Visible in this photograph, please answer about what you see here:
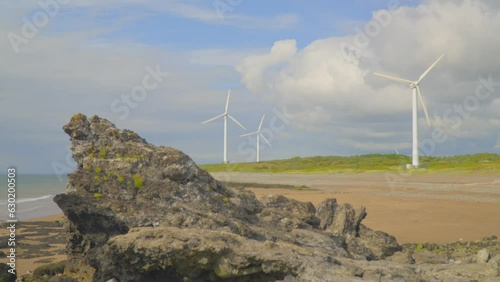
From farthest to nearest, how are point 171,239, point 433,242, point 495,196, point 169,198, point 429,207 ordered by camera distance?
point 495,196
point 429,207
point 433,242
point 169,198
point 171,239

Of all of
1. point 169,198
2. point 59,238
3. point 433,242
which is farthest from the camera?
point 59,238

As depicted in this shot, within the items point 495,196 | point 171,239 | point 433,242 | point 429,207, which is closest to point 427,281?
point 171,239

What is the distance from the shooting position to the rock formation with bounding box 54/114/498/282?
7.51 m

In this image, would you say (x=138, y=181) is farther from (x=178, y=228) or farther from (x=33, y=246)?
(x=33, y=246)

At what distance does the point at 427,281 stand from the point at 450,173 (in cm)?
7133

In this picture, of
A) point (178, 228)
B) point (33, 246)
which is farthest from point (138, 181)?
point (33, 246)

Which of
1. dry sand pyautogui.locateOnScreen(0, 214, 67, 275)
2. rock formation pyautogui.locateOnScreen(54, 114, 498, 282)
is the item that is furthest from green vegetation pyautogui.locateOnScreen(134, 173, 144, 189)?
dry sand pyautogui.locateOnScreen(0, 214, 67, 275)

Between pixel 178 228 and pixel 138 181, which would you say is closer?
pixel 178 228

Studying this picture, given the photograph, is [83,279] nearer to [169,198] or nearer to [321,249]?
[169,198]

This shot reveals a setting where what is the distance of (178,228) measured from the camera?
8.05 metres

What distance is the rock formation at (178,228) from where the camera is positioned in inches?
296

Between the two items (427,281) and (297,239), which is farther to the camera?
(297,239)

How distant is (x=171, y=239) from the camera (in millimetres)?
7668

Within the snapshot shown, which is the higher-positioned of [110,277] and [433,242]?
[110,277]
